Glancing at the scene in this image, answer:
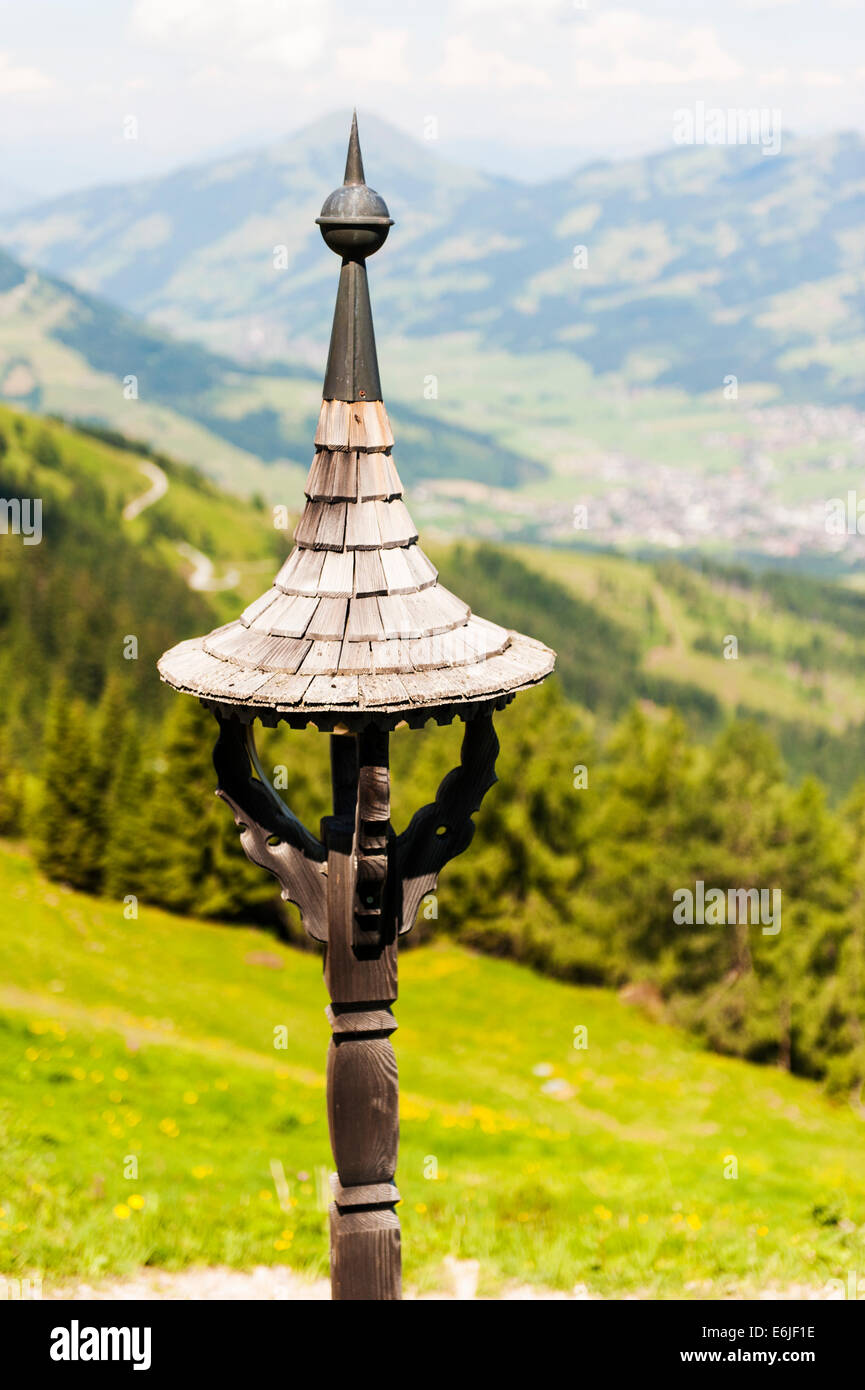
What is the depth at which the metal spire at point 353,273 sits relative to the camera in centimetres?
962

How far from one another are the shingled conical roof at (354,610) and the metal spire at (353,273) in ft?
0.04

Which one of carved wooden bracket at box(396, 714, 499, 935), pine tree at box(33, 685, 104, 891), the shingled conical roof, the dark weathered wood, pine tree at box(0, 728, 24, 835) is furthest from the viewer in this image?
pine tree at box(0, 728, 24, 835)

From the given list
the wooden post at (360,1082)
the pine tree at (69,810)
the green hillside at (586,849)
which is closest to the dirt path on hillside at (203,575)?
the green hillside at (586,849)

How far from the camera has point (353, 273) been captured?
9828mm

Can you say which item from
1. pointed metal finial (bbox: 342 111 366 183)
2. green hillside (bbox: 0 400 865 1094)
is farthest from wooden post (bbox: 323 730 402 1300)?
green hillside (bbox: 0 400 865 1094)

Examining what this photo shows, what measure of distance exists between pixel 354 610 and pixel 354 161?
3453 millimetres

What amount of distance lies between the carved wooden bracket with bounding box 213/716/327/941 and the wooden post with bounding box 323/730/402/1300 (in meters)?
0.19

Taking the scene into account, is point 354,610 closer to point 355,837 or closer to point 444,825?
point 355,837

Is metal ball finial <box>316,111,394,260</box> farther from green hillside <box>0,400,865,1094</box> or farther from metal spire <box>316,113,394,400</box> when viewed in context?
green hillside <box>0,400,865,1094</box>

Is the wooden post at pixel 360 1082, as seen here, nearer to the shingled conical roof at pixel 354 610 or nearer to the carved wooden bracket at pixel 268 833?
the carved wooden bracket at pixel 268 833

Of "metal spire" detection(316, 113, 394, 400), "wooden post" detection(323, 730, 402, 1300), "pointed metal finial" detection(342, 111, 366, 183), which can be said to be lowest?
"wooden post" detection(323, 730, 402, 1300)

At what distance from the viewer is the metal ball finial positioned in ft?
31.5

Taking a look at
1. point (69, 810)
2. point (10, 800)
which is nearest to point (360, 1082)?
point (69, 810)
